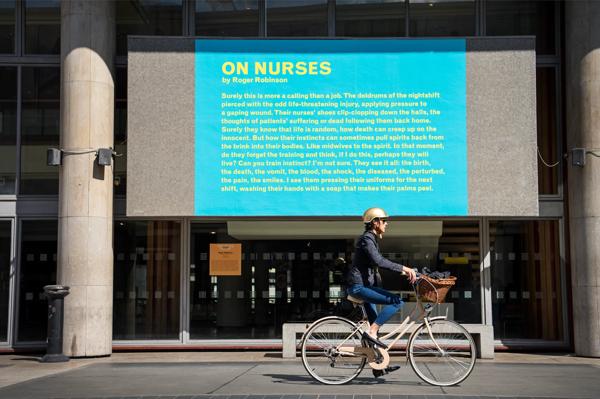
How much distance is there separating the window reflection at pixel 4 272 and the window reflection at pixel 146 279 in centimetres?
186

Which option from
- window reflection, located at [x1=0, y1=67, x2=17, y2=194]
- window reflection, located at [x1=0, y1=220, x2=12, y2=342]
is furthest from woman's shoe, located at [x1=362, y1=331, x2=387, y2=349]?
window reflection, located at [x1=0, y1=67, x2=17, y2=194]

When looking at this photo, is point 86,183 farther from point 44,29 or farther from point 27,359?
point 44,29

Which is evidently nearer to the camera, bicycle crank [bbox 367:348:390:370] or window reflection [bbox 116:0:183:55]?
bicycle crank [bbox 367:348:390:370]

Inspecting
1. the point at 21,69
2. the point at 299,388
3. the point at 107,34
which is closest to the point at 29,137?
the point at 21,69

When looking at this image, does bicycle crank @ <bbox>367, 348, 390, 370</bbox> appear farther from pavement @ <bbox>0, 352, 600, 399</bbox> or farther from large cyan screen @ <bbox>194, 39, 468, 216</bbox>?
large cyan screen @ <bbox>194, 39, 468, 216</bbox>

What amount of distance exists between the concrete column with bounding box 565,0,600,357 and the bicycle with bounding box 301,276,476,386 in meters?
4.73

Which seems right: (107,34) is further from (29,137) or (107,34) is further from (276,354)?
(276,354)

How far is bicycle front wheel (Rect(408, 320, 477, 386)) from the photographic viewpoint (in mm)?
8391

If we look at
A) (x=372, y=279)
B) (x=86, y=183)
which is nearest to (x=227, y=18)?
(x=86, y=183)

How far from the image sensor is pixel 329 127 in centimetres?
1290

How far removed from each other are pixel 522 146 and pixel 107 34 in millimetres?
7056

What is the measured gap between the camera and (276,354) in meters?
12.8

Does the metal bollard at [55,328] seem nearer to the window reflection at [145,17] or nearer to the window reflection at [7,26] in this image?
the window reflection at [145,17]

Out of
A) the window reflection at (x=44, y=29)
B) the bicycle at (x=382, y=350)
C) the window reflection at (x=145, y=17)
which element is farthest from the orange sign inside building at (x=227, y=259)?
the bicycle at (x=382, y=350)
